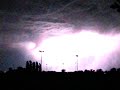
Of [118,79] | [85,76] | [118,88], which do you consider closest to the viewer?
[118,88]

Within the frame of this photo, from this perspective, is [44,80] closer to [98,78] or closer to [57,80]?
[57,80]

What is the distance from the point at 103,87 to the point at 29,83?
1445 centimetres

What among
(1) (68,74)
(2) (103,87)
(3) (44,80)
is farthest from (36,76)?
(2) (103,87)

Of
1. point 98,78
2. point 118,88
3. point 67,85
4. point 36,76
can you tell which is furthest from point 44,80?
point 118,88

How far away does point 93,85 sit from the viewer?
128 feet

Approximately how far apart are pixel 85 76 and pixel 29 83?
11826 millimetres

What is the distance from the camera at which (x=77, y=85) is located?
39344 millimetres

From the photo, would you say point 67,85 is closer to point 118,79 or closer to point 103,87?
point 103,87

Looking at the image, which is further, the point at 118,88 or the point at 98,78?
the point at 98,78

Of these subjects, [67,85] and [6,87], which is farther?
[67,85]

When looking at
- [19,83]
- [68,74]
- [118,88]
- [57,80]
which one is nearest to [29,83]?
[19,83]

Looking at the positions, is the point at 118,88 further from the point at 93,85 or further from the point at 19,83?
the point at 19,83

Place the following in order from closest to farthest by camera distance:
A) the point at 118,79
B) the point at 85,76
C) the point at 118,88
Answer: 1. the point at 118,88
2. the point at 118,79
3. the point at 85,76

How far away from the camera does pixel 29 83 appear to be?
38.4 metres
